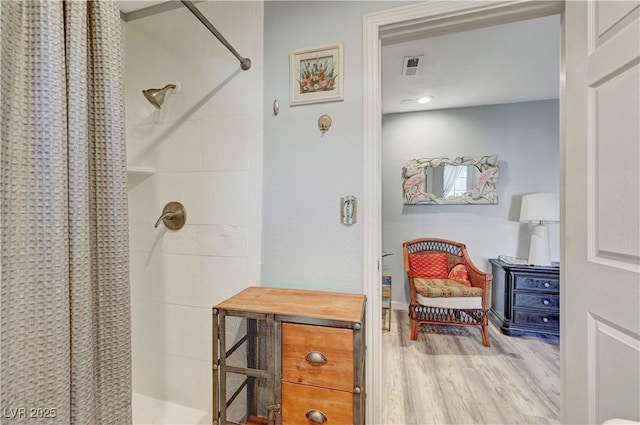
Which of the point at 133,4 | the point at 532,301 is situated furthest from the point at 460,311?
the point at 133,4

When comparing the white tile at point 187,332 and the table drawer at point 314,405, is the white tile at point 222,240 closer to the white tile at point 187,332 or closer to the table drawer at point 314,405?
the white tile at point 187,332

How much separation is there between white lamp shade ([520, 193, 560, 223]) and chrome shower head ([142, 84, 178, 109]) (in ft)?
10.6

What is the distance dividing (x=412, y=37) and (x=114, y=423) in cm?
183

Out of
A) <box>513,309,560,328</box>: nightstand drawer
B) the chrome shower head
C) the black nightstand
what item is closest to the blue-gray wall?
the black nightstand

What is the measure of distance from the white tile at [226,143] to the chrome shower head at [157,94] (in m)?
0.27

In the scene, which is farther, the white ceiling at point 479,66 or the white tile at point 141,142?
the white ceiling at point 479,66

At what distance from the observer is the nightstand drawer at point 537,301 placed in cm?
242

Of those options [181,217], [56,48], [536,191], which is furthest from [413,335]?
[56,48]

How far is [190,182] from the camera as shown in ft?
4.57

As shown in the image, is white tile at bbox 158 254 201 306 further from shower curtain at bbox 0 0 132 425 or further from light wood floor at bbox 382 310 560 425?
light wood floor at bbox 382 310 560 425

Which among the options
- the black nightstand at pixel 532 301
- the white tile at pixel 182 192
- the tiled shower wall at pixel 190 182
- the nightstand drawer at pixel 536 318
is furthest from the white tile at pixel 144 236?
the nightstand drawer at pixel 536 318

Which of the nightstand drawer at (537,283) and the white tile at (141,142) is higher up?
the white tile at (141,142)

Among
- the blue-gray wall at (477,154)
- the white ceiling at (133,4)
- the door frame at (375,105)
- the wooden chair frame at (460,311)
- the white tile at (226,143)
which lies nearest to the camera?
the door frame at (375,105)

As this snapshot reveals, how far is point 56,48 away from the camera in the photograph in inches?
23.7
